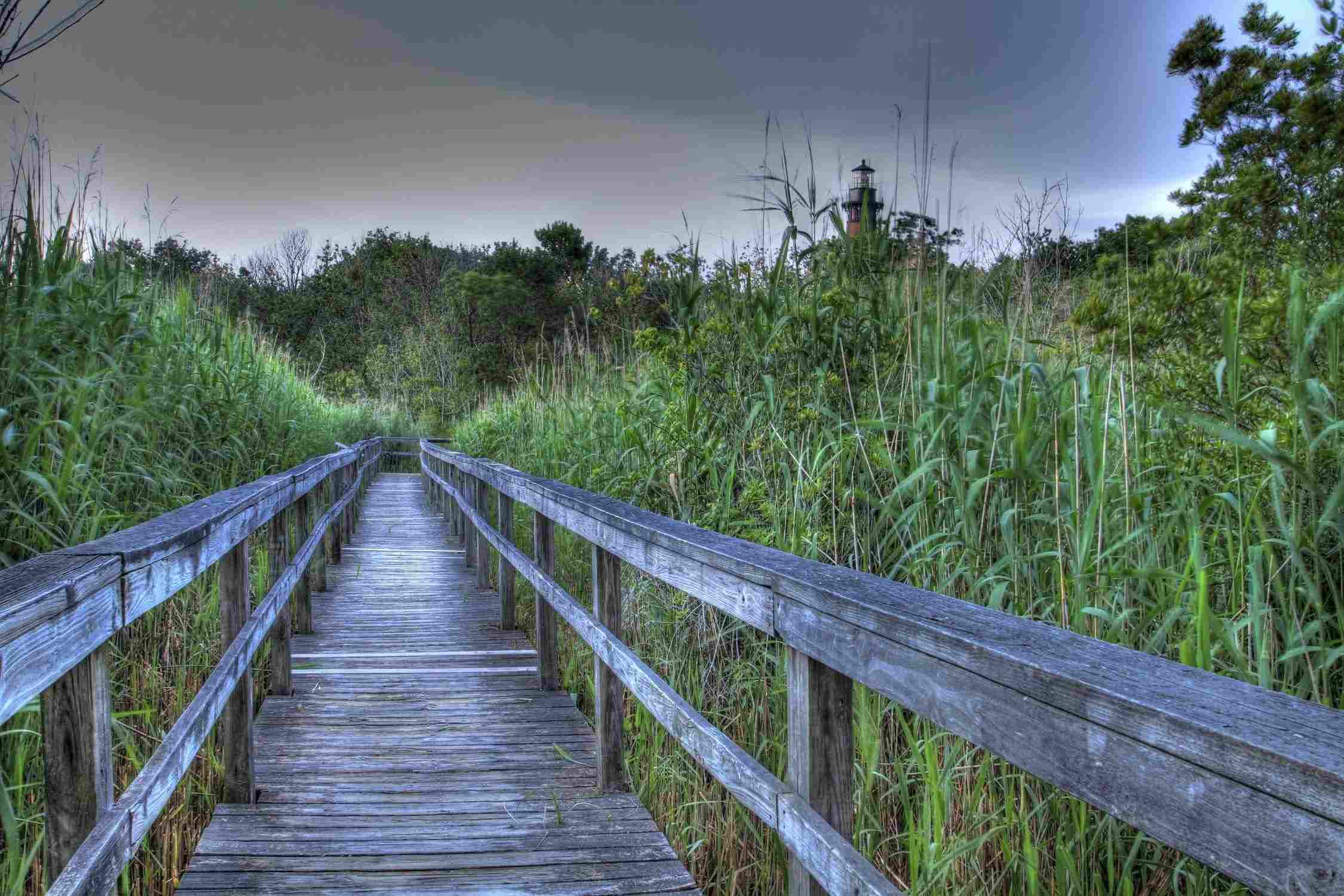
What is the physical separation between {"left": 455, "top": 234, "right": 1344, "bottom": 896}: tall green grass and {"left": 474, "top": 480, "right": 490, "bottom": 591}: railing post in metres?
2.69

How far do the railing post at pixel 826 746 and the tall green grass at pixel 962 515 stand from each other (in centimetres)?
30

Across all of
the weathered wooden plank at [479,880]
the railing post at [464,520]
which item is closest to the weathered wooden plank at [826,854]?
the weathered wooden plank at [479,880]

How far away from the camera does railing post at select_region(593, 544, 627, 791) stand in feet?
9.64

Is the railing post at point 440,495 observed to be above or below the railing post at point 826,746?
below

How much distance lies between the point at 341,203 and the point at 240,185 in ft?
31.2

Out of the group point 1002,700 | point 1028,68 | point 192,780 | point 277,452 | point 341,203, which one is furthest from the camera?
point 341,203

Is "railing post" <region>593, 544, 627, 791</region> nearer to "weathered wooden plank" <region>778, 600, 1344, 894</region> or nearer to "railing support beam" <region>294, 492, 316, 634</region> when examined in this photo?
"weathered wooden plank" <region>778, 600, 1344, 894</region>

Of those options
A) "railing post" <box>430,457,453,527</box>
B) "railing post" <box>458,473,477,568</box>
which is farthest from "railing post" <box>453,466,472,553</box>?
"railing post" <box>430,457,453,527</box>

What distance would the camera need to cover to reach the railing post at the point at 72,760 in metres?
1.52

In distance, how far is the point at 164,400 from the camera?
414cm

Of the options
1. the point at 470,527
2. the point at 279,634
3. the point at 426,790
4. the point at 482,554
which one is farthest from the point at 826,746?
the point at 470,527

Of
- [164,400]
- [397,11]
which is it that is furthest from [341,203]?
[164,400]

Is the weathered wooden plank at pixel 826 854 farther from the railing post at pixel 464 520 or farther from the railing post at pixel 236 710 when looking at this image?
the railing post at pixel 464 520

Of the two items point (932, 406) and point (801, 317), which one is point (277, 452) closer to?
point (801, 317)
